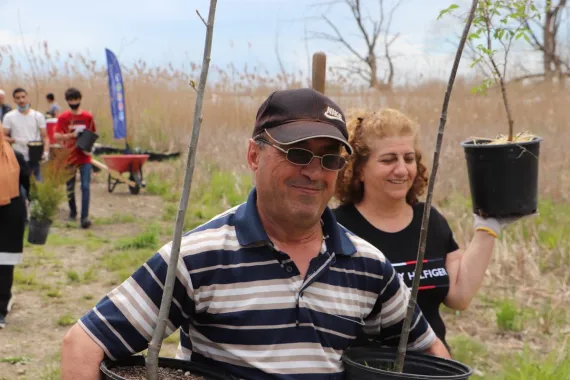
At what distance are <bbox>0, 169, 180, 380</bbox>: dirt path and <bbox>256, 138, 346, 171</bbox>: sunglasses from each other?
→ 2681 millimetres

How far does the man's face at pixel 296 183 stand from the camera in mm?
1749

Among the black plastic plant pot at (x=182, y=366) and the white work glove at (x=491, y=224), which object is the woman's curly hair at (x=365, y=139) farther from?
the black plastic plant pot at (x=182, y=366)

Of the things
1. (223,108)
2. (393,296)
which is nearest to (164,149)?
(223,108)

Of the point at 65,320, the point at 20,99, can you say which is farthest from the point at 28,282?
the point at 20,99

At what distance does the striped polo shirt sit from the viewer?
5.37ft

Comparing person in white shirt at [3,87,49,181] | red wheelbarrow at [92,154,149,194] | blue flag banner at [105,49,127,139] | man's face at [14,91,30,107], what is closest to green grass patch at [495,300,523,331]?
person in white shirt at [3,87,49,181]

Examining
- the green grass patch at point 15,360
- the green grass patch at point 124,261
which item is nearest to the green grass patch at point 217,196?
the green grass patch at point 124,261

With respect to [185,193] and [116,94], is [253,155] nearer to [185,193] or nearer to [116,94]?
[185,193]

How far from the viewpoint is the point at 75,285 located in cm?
610

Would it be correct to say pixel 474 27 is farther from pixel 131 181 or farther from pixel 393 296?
pixel 131 181

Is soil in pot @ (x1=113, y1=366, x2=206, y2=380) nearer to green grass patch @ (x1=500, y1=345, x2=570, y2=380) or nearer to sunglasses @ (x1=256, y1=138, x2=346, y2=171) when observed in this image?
sunglasses @ (x1=256, y1=138, x2=346, y2=171)

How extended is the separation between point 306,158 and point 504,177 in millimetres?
1323

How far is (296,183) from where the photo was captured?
175 centimetres

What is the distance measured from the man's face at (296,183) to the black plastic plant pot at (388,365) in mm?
352
